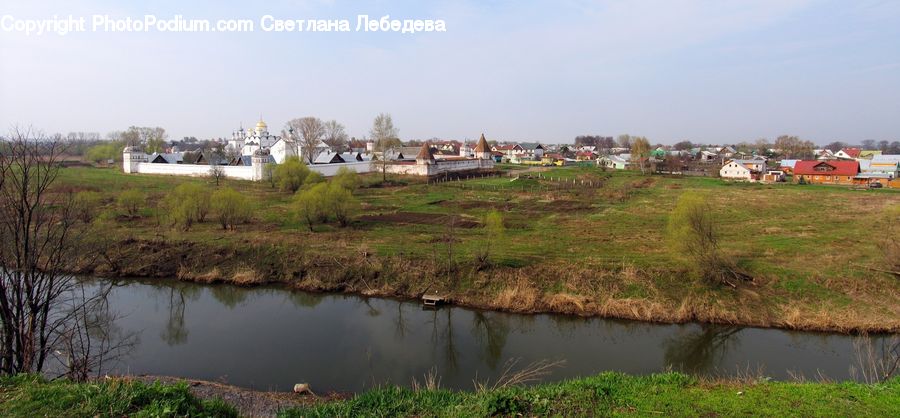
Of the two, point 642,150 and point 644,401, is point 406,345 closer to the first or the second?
point 644,401

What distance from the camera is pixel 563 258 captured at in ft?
54.7

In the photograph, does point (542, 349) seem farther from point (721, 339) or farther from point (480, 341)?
point (721, 339)

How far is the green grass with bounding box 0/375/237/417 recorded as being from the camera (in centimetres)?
553

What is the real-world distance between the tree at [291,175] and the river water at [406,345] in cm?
1793

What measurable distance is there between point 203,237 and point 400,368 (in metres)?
12.7

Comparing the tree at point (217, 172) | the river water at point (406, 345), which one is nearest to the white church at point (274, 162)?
the tree at point (217, 172)

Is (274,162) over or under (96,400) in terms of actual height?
over

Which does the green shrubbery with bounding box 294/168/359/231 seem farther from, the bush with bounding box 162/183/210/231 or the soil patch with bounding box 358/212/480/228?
the bush with bounding box 162/183/210/231

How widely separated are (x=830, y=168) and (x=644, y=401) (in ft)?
146

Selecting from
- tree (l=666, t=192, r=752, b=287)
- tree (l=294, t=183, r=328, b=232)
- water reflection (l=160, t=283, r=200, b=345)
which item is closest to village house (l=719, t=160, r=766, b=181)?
tree (l=666, t=192, r=752, b=287)

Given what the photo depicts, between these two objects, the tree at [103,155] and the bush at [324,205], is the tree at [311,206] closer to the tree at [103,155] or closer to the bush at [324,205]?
the bush at [324,205]

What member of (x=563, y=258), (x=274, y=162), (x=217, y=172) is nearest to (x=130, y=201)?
(x=217, y=172)

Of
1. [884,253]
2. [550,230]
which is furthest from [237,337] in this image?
[884,253]

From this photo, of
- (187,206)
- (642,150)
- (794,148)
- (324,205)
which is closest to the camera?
(187,206)
